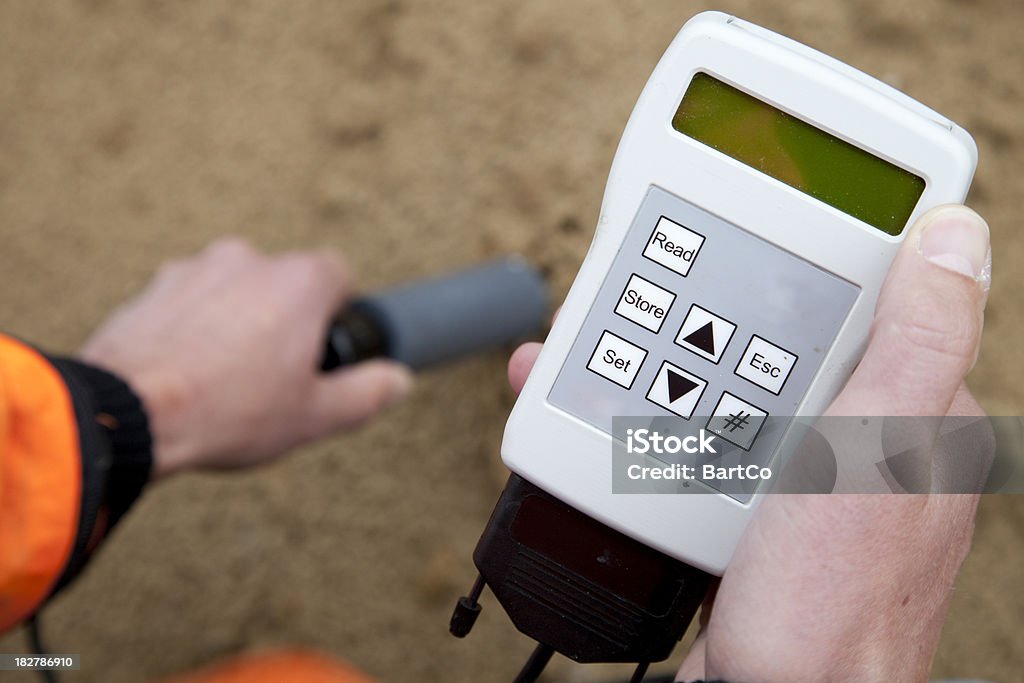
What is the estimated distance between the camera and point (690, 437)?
46 centimetres

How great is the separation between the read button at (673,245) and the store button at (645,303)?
1 centimetres

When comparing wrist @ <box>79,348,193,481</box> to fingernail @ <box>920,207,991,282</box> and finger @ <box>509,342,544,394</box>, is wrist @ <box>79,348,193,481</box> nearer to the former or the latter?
finger @ <box>509,342,544,394</box>

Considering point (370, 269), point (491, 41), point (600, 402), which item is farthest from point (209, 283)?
point (600, 402)

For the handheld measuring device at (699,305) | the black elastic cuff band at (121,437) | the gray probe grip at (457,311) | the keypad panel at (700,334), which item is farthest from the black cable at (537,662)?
the gray probe grip at (457,311)

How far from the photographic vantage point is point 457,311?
3.14 feet

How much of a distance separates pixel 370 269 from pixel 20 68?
0.50 m

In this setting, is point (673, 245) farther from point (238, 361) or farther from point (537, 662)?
point (238, 361)

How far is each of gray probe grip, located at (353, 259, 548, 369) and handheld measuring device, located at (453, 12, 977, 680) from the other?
1.59ft

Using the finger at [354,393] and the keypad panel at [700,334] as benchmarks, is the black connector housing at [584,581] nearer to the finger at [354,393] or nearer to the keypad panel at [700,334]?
the keypad panel at [700,334]

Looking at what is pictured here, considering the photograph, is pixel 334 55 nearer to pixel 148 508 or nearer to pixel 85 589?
pixel 148 508

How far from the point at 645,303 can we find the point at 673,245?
32 millimetres

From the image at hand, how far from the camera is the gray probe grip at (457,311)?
0.94 metres

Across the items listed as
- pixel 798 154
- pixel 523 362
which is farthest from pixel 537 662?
pixel 798 154

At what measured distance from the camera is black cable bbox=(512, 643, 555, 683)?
49 centimetres
